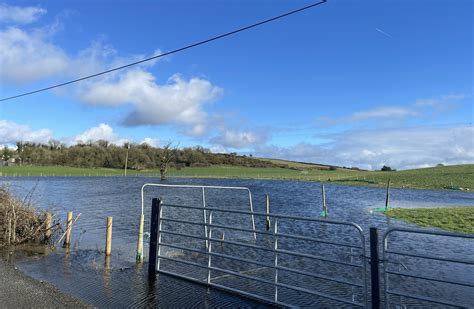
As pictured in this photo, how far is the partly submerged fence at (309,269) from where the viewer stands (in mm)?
5473

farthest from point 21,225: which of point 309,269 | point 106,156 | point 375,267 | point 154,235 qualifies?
point 106,156

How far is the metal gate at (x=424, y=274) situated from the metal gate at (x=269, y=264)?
0.51 metres

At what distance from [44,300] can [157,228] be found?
2.62 metres

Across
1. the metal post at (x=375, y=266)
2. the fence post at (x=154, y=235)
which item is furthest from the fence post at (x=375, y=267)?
the fence post at (x=154, y=235)

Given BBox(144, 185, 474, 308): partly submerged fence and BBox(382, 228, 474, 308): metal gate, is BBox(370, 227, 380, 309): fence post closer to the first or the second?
BBox(144, 185, 474, 308): partly submerged fence

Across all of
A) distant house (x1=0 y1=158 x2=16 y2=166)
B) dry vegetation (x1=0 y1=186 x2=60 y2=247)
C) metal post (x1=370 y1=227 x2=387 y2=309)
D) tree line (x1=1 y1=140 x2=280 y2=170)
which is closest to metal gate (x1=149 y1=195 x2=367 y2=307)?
metal post (x1=370 y1=227 x2=387 y2=309)

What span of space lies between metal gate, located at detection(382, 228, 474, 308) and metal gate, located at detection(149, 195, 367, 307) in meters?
0.51

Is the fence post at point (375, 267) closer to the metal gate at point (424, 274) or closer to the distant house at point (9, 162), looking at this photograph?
the metal gate at point (424, 274)

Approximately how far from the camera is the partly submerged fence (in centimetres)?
547

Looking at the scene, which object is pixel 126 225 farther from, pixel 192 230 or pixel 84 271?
pixel 84 271

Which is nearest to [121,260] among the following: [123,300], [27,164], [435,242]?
[123,300]

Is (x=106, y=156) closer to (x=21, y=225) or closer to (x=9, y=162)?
(x=9, y=162)

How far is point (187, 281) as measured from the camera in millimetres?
8148

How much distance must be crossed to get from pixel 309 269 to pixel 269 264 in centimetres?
369
